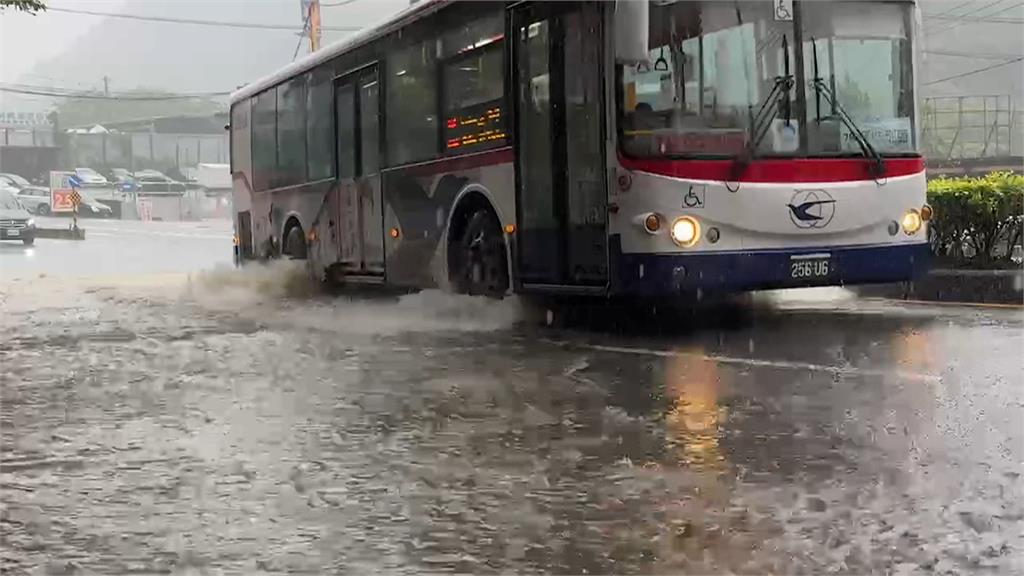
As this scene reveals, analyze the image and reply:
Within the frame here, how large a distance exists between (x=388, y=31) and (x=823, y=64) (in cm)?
517

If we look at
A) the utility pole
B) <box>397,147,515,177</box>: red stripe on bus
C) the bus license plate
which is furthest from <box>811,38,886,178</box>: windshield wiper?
the utility pole

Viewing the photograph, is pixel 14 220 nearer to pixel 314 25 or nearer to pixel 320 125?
pixel 314 25

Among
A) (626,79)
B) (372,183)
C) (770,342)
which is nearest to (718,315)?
(770,342)

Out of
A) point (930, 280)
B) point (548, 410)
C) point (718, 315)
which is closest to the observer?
point (548, 410)

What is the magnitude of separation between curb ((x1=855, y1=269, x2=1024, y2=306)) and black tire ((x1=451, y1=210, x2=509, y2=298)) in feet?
12.6

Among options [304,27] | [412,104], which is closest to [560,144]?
[412,104]

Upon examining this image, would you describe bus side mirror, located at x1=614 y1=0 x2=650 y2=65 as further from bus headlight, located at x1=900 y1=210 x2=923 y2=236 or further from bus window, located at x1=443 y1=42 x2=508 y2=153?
bus headlight, located at x1=900 y1=210 x2=923 y2=236

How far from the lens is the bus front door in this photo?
9.69 m

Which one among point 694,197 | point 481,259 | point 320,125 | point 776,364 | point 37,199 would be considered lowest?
point 776,364

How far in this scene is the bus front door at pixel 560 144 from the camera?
969cm

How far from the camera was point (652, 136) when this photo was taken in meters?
9.41

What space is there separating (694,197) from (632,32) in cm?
133

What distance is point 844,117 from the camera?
980cm

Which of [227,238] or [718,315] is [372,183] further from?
[227,238]
